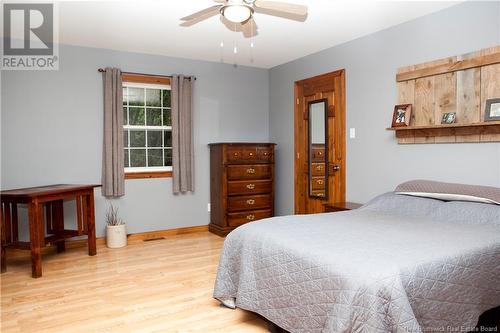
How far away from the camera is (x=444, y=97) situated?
126 inches

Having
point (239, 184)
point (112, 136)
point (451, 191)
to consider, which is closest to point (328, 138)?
point (239, 184)

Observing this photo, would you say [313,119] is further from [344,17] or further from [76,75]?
[76,75]

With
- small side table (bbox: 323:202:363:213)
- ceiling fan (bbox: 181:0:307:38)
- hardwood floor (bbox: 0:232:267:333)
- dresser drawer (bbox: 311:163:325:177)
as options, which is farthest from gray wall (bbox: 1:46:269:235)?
ceiling fan (bbox: 181:0:307:38)

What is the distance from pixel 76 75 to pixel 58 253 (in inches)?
79.9

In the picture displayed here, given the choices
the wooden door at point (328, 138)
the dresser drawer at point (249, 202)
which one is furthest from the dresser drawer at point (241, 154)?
the wooden door at point (328, 138)

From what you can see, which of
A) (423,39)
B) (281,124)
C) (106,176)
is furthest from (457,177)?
(106,176)

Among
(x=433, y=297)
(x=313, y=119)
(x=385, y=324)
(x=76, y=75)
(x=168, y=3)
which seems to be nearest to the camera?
(x=385, y=324)

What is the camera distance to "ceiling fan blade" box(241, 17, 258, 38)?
3.61 meters

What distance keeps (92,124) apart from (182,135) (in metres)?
1.08

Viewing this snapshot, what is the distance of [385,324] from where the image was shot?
1.53 meters

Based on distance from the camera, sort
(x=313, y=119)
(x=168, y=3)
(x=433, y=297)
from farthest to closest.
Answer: (x=313, y=119) < (x=168, y=3) < (x=433, y=297)

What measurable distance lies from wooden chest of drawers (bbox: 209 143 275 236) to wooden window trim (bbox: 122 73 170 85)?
1.06 meters

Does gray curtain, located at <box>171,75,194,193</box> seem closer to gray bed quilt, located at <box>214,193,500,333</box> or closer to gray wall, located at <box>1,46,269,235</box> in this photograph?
gray wall, located at <box>1,46,269,235</box>

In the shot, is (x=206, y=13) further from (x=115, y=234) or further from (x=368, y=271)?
(x=115, y=234)
